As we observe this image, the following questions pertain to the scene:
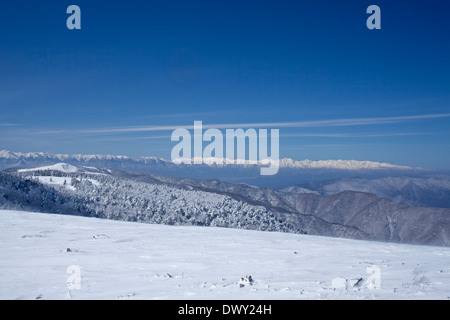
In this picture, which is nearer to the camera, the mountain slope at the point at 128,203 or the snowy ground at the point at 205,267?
the snowy ground at the point at 205,267

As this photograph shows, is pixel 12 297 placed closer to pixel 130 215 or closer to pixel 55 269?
pixel 55 269

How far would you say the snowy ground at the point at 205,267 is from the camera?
24.1 ft

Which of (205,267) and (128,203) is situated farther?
(128,203)

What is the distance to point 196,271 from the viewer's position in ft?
30.1

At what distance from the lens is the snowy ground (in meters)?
7.35

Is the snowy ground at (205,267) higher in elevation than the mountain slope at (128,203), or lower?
higher

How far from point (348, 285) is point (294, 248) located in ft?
16.8

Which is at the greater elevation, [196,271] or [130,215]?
[196,271]

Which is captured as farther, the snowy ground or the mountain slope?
the mountain slope

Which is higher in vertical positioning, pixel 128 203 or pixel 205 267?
pixel 205 267

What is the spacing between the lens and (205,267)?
9.62m

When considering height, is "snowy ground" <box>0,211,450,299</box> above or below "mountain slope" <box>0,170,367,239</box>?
above
